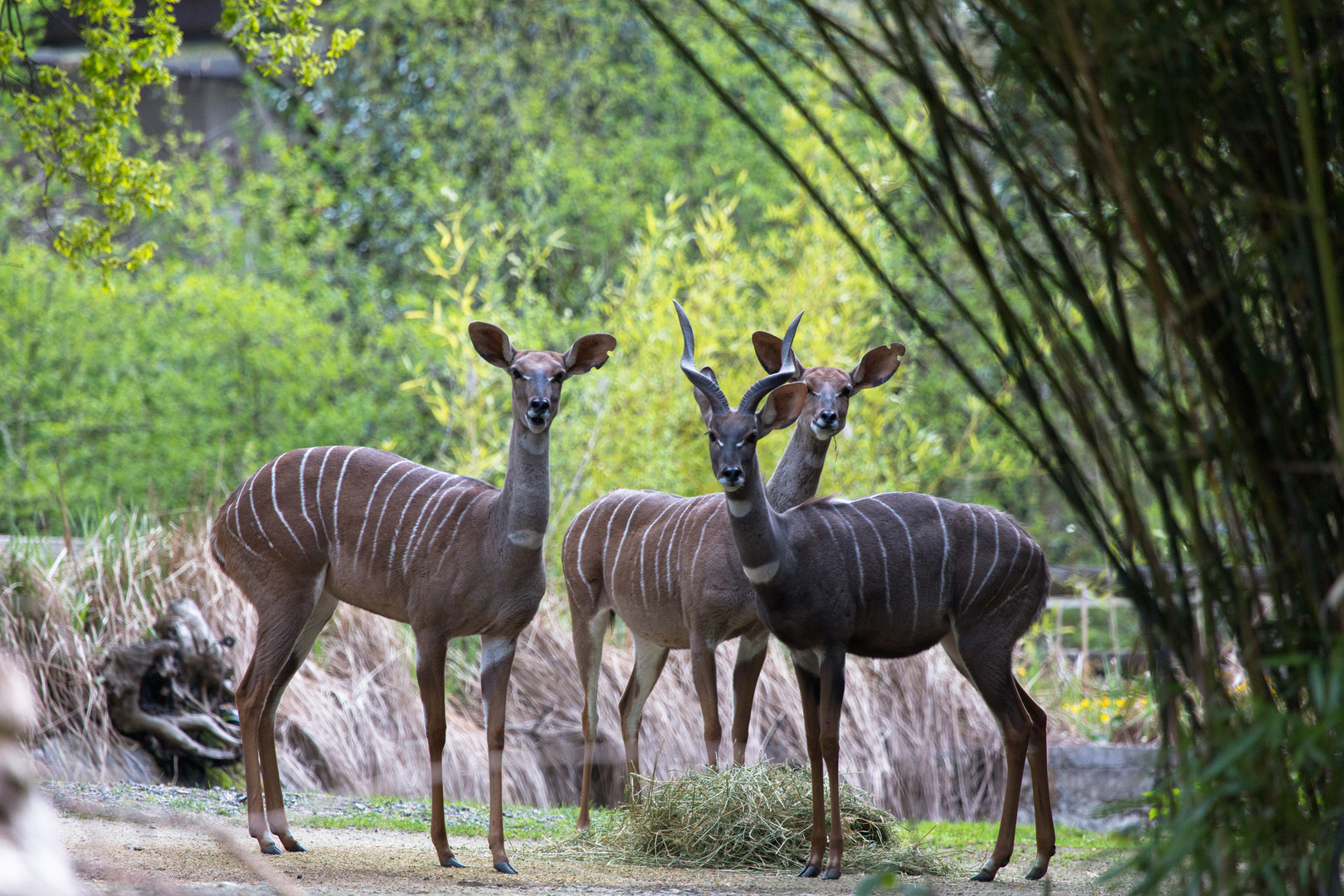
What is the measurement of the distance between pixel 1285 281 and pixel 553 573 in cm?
673

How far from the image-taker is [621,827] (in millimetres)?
5066

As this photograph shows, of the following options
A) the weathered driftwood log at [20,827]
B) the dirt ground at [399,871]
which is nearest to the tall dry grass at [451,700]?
the dirt ground at [399,871]

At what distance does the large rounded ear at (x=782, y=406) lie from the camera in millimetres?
4648

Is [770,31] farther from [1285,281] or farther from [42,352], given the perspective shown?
[42,352]

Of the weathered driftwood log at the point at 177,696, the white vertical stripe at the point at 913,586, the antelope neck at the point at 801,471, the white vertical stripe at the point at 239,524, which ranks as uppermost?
the antelope neck at the point at 801,471

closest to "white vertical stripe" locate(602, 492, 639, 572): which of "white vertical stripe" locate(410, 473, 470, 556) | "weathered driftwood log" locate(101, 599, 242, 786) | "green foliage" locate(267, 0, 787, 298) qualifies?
"white vertical stripe" locate(410, 473, 470, 556)

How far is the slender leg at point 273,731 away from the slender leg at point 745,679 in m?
1.66

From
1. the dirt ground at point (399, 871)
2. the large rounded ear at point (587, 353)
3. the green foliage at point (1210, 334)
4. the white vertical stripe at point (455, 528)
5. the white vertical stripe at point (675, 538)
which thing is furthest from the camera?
the white vertical stripe at point (675, 538)

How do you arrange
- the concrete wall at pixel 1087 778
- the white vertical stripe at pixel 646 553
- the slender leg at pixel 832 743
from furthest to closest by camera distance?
the concrete wall at pixel 1087 778 → the white vertical stripe at pixel 646 553 → the slender leg at pixel 832 743

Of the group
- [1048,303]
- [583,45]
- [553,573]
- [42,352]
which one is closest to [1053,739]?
[553,573]

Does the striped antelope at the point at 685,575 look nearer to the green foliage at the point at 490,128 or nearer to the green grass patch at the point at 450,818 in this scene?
the green grass patch at the point at 450,818

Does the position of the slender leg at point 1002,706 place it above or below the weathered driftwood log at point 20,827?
below

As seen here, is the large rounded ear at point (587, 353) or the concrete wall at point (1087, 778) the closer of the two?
the large rounded ear at point (587, 353)

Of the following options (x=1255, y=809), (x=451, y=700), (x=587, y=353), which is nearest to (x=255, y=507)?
(x=587, y=353)
